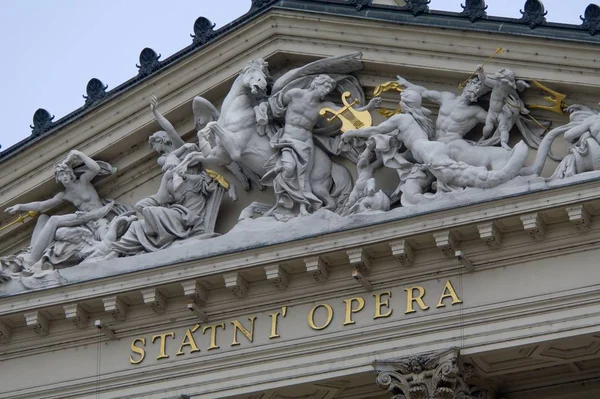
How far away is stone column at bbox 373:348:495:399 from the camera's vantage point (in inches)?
1081

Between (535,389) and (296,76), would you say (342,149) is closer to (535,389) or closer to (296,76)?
(296,76)

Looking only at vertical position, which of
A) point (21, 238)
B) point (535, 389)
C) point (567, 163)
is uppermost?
point (21, 238)

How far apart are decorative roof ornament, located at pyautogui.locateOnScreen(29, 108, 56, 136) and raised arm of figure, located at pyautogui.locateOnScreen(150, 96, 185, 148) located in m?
1.71

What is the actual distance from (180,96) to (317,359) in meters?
4.40

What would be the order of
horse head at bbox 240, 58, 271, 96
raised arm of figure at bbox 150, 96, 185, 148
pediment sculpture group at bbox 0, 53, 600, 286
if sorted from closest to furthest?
pediment sculpture group at bbox 0, 53, 600, 286 < horse head at bbox 240, 58, 271, 96 < raised arm of figure at bbox 150, 96, 185, 148

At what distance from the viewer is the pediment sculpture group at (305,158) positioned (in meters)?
28.5

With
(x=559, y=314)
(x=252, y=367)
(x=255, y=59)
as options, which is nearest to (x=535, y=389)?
(x=559, y=314)

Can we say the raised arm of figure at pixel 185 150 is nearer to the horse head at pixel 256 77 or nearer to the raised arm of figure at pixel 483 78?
the horse head at pixel 256 77

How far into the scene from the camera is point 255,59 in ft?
100.0

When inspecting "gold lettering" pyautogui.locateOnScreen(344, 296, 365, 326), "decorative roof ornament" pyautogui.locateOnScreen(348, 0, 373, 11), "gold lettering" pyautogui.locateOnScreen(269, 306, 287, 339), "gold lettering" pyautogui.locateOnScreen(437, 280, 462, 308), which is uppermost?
"decorative roof ornament" pyautogui.locateOnScreen(348, 0, 373, 11)

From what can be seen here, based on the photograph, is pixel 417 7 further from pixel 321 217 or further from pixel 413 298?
pixel 413 298

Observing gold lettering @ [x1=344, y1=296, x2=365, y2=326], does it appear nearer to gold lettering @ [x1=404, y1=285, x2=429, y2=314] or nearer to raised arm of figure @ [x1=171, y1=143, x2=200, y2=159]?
gold lettering @ [x1=404, y1=285, x2=429, y2=314]

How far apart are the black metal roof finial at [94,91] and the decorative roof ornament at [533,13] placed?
590 centimetres

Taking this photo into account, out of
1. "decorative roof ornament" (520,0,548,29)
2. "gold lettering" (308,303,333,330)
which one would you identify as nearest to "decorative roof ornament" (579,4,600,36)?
"decorative roof ornament" (520,0,548,29)
